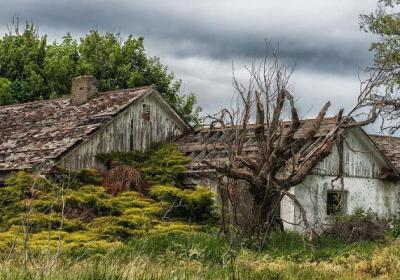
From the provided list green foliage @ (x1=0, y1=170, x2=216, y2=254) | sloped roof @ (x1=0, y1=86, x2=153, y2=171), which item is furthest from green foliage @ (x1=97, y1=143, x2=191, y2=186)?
green foliage @ (x1=0, y1=170, x2=216, y2=254)

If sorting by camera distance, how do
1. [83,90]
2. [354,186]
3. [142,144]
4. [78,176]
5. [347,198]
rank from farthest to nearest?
[83,90]
[142,144]
[354,186]
[347,198]
[78,176]

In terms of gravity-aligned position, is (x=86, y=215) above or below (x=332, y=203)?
below

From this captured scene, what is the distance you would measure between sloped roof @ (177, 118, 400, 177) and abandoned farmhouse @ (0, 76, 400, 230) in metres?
0.04

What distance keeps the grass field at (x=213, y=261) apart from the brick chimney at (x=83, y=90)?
1348 cm

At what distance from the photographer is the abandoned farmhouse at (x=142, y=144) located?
990 inches

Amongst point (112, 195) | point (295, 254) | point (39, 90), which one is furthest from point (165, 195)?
point (39, 90)

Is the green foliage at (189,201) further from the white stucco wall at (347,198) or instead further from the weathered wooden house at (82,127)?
the weathered wooden house at (82,127)

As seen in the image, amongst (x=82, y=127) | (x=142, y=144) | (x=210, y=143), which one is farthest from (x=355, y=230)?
(x=82, y=127)

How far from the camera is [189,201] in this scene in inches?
864

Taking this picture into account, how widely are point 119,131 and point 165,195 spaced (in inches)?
233

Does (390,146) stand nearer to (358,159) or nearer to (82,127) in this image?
(358,159)

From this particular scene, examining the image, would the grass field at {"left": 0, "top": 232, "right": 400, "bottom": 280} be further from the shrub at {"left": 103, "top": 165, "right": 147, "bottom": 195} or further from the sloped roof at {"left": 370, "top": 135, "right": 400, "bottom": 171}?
the sloped roof at {"left": 370, "top": 135, "right": 400, "bottom": 171}

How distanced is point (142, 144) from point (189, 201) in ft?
24.4

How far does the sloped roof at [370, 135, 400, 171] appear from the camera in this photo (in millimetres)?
30944
